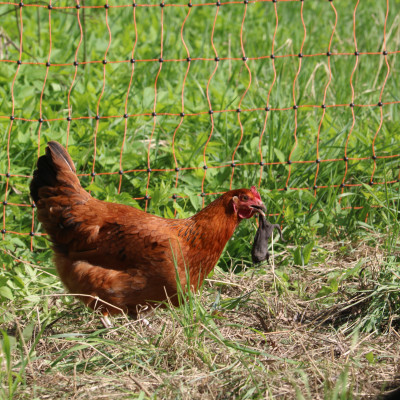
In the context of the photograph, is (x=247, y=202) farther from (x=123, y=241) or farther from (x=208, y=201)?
(x=208, y=201)

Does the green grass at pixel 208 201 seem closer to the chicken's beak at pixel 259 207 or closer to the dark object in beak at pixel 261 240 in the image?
the dark object in beak at pixel 261 240

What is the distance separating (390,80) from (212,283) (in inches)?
122

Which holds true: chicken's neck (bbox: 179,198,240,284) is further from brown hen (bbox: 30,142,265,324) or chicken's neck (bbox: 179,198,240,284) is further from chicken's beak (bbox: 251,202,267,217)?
chicken's beak (bbox: 251,202,267,217)

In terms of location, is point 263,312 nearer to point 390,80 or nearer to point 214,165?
point 214,165

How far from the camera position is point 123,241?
10.7 feet

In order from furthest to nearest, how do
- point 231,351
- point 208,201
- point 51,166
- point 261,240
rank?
point 208,201 → point 261,240 → point 51,166 → point 231,351

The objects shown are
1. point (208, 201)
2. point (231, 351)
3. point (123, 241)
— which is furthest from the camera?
point (208, 201)

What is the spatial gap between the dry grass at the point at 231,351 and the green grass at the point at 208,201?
1cm

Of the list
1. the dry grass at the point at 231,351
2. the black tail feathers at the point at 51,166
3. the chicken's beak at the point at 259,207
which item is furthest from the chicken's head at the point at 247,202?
the black tail feathers at the point at 51,166

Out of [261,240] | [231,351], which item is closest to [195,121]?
[261,240]

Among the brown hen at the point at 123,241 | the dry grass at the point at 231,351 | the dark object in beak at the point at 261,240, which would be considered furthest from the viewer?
the dark object in beak at the point at 261,240

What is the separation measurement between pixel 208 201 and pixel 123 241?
1.19 m

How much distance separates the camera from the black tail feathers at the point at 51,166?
11.3ft

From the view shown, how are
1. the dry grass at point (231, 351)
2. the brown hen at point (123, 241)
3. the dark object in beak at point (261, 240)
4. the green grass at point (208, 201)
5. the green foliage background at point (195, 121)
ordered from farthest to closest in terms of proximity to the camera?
1. the green foliage background at point (195, 121)
2. the dark object in beak at point (261, 240)
3. the brown hen at point (123, 241)
4. the green grass at point (208, 201)
5. the dry grass at point (231, 351)
